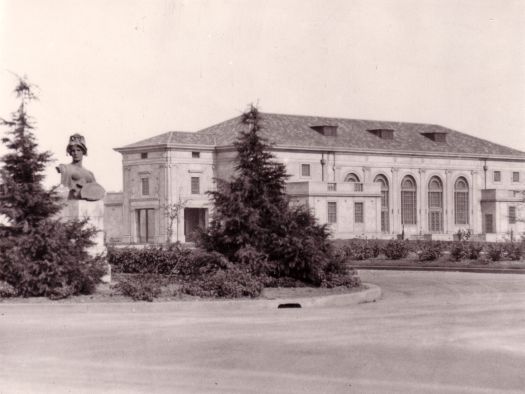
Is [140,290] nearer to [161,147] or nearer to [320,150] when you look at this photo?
[161,147]

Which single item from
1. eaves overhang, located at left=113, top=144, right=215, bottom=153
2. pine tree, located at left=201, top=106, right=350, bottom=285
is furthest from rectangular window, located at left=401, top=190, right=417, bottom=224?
pine tree, located at left=201, top=106, right=350, bottom=285

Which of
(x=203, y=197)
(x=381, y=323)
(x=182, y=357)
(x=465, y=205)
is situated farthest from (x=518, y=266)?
(x=465, y=205)

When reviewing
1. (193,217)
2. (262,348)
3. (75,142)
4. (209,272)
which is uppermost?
(75,142)

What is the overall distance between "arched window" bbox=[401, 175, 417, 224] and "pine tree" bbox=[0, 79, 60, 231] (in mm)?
59321

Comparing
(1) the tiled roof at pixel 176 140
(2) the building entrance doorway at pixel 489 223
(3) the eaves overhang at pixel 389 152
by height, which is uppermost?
(1) the tiled roof at pixel 176 140

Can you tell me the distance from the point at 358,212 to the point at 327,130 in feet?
33.5

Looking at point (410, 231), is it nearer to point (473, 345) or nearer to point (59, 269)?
point (59, 269)

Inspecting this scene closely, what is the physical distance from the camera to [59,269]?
59.2ft

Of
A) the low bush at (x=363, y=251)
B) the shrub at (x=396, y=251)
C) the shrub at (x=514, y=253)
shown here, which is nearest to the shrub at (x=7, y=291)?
the low bush at (x=363, y=251)

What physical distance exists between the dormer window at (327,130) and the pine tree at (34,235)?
56508 millimetres

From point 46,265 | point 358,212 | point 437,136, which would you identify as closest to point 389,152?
point 437,136

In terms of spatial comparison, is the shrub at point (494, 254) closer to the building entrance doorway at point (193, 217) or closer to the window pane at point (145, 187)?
the building entrance doorway at point (193, 217)

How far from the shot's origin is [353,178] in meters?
73.8

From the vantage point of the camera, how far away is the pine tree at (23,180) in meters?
18.7
